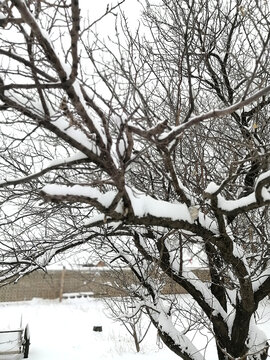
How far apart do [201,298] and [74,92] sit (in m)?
3.26

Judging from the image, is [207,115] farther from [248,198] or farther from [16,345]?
[16,345]

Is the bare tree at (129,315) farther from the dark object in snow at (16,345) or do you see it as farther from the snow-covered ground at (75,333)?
the dark object in snow at (16,345)

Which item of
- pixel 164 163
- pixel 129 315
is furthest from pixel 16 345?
pixel 164 163

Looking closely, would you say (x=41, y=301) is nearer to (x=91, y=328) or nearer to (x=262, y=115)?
(x=91, y=328)

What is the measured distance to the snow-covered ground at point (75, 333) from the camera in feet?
33.4

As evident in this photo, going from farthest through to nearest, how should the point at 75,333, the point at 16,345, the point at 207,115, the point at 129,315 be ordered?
the point at 75,333
the point at 16,345
the point at 129,315
the point at 207,115

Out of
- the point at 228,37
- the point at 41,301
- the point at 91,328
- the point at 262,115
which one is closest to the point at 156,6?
the point at 228,37

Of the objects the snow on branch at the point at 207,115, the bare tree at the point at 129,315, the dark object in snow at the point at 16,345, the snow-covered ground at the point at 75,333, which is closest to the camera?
the snow on branch at the point at 207,115

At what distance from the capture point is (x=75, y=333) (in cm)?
1270

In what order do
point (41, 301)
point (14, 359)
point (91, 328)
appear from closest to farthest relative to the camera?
point (14, 359) → point (91, 328) → point (41, 301)

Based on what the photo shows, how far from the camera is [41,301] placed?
17.8 meters

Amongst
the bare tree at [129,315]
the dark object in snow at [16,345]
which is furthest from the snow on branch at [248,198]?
the dark object in snow at [16,345]

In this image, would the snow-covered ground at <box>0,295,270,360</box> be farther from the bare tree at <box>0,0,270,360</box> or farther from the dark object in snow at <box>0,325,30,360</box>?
the bare tree at <box>0,0,270,360</box>

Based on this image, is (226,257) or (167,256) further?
(167,256)
